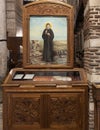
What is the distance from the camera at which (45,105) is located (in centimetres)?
559

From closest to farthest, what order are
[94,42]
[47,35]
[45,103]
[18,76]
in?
[45,103] < [18,76] < [47,35] < [94,42]

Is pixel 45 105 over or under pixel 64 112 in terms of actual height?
over

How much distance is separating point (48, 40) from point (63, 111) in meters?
1.44

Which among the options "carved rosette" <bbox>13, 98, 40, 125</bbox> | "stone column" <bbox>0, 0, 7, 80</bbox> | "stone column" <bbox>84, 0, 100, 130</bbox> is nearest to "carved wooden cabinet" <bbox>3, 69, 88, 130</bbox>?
"carved rosette" <bbox>13, 98, 40, 125</bbox>

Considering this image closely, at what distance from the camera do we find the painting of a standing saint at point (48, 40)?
6133mm

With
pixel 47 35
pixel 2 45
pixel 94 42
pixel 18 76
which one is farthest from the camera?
pixel 2 45

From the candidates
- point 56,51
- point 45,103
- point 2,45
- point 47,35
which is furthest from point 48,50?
point 2,45

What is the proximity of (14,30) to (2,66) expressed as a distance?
3836 mm

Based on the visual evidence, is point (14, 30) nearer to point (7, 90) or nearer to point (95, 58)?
point (95, 58)

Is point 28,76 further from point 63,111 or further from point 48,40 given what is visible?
point 63,111

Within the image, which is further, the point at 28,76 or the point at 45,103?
the point at 28,76

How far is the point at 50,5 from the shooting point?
607 cm

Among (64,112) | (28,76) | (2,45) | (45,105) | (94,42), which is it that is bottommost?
(64,112)

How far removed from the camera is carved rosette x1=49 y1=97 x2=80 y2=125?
5605mm
